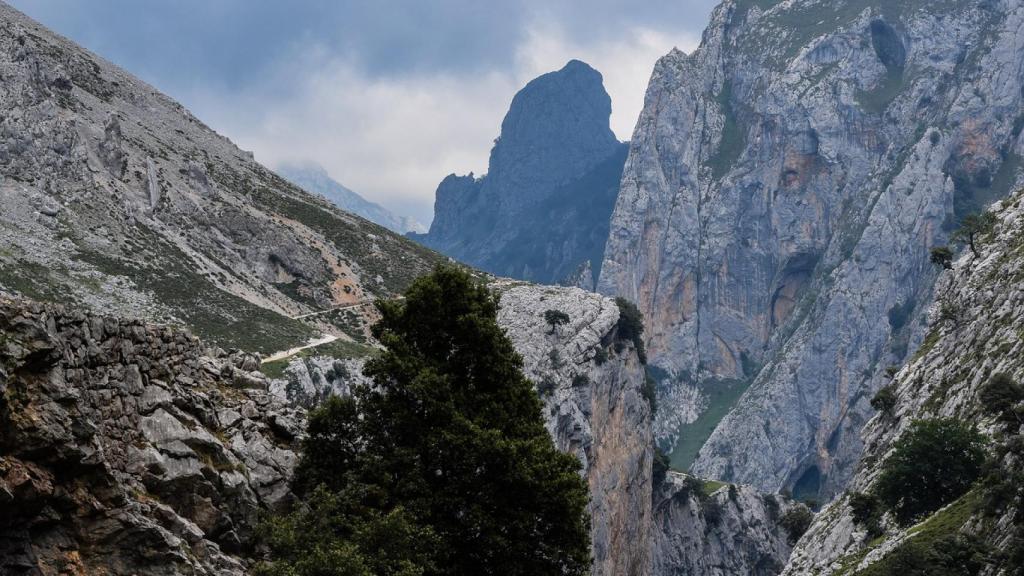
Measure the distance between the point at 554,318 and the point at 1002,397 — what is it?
61.8 m

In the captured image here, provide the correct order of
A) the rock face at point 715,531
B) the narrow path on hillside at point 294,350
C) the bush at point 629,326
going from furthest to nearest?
the rock face at point 715,531, the bush at point 629,326, the narrow path on hillside at point 294,350

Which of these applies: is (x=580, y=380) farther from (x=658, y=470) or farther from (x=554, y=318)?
(x=658, y=470)

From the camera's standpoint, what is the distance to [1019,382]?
54.0 metres

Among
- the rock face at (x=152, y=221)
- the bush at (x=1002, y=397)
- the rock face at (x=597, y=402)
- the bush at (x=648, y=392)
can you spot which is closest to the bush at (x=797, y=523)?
the rock face at (x=597, y=402)

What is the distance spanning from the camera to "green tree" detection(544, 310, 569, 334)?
363 ft

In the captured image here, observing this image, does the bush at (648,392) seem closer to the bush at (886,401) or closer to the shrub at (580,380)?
the shrub at (580,380)

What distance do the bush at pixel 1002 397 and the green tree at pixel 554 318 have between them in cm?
5878

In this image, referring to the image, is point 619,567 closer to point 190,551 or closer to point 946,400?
point 946,400

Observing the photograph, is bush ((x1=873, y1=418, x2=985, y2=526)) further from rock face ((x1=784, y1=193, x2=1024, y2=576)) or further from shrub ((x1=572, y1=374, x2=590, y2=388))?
shrub ((x1=572, y1=374, x2=590, y2=388))

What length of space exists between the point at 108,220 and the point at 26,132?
512 inches

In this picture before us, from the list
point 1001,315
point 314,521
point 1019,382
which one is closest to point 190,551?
point 314,521

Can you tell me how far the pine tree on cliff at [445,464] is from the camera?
Result: 27.6 metres

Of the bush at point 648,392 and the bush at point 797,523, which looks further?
the bush at point 648,392

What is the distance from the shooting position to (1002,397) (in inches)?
2111
